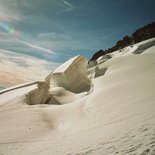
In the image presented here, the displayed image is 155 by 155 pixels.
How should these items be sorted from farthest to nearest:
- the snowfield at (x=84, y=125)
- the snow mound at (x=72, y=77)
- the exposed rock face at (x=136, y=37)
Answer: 1. the exposed rock face at (x=136, y=37)
2. the snow mound at (x=72, y=77)
3. the snowfield at (x=84, y=125)

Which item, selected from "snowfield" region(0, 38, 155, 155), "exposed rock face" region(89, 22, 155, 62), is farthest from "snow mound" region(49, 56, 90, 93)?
"exposed rock face" region(89, 22, 155, 62)

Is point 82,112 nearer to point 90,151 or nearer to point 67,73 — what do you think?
point 90,151

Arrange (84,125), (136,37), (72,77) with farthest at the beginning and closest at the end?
1. (136,37)
2. (72,77)
3. (84,125)

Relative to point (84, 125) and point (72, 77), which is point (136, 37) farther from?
point (84, 125)

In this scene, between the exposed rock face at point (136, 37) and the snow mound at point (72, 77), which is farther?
the exposed rock face at point (136, 37)

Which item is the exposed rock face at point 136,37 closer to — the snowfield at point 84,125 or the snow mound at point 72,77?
the snow mound at point 72,77

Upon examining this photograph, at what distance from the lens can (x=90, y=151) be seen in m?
4.20

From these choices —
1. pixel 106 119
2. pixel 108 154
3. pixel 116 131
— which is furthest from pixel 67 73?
pixel 108 154

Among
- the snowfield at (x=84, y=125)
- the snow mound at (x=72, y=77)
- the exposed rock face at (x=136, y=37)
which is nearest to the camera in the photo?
the snowfield at (x=84, y=125)

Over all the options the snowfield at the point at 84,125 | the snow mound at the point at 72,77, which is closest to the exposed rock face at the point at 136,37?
the snow mound at the point at 72,77

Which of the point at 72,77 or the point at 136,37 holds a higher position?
the point at 136,37

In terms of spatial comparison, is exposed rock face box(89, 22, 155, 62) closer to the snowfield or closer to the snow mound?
the snow mound

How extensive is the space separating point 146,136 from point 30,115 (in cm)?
563

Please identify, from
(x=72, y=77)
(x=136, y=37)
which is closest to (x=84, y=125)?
(x=72, y=77)
